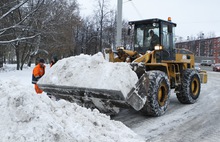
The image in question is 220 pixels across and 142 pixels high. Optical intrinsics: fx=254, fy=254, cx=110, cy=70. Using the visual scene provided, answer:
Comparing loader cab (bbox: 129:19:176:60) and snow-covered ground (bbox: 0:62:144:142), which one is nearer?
snow-covered ground (bbox: 0:62:144:142)

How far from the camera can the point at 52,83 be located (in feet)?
19.4

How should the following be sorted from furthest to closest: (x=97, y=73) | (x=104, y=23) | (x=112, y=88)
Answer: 1. (x=104, y=23)
2. (x=97, y=73)
3. (x=112, y=88)

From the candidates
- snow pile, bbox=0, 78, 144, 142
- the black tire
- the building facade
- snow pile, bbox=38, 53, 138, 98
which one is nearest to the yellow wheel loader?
the black tire

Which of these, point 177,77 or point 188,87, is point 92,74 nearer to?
point 177,77

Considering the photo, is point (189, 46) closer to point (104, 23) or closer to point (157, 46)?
point (104, 23)

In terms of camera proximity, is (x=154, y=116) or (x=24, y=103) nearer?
(x=24, y=103)

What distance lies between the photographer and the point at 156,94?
5898 mm

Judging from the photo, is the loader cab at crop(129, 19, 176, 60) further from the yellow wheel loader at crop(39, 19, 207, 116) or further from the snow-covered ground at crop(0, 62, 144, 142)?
the snow-covered ground at crop(0, 62, 144, 142)

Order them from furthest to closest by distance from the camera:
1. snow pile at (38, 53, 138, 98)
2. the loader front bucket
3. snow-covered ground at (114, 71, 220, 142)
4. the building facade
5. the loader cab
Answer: the building facade
the loader cab
snow pile at (38, 53, 138, 98)
the loader front bucket
snow-covered ground at (114, 71, 220, 142)

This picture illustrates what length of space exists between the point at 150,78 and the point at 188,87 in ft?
8.06

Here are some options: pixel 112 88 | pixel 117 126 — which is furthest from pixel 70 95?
pixel 117 126

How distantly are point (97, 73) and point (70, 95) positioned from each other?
2.77 feet

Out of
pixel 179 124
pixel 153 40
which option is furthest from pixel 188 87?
pixel 179 124

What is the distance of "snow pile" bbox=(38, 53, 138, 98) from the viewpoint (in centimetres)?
525
